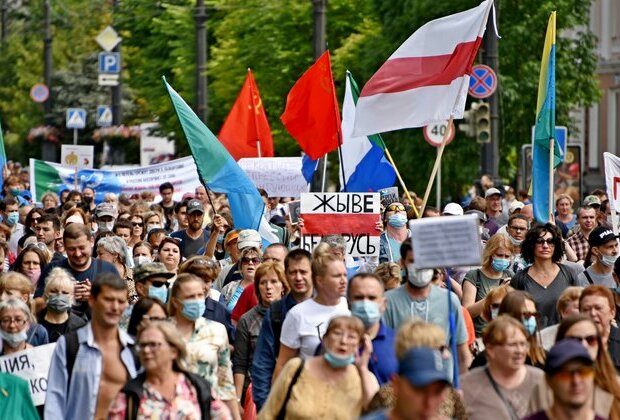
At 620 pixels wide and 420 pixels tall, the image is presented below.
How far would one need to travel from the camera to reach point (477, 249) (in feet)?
29.9

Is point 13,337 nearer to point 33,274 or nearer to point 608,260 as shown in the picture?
point 33,274

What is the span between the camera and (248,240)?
44.5 ft

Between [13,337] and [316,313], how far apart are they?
1.64 metres

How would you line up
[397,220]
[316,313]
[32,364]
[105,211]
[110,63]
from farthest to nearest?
[110,63] → [105,211] → [397,220] → [32,364] → [316,313]

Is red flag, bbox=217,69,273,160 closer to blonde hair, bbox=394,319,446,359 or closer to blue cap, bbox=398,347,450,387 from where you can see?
blonde hair, bbox=394,319,446,359

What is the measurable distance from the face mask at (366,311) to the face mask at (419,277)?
663mm

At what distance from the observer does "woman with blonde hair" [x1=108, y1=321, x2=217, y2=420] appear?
8461 millimetres

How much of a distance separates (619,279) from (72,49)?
209 ft

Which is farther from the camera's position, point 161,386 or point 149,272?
point 149,272

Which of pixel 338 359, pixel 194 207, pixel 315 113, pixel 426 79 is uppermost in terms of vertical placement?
pixel 315 113

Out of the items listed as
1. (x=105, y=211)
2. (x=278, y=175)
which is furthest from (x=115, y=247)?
(x=278, y=175)

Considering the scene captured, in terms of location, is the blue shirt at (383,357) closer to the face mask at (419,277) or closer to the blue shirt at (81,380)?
the face mask at (419,277)

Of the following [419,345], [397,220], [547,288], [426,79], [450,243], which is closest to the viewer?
[419,345]

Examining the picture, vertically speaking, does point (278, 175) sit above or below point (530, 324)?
above
